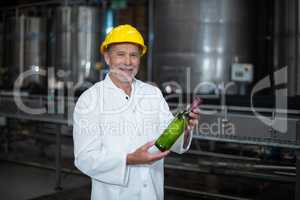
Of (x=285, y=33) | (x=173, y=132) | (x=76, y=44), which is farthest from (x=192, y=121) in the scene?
(x=76, y=44)

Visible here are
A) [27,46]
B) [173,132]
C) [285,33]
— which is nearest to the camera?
[173,132]

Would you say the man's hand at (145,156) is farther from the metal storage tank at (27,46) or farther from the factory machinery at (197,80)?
the metal storage tank at (27,46)

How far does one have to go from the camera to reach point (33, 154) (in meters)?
6.09

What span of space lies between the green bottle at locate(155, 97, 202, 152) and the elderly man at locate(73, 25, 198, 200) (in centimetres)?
4

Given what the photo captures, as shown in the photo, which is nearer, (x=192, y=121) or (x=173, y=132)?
(x=173, y=132)

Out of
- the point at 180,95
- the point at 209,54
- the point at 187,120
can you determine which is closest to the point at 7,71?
the point at 209,54

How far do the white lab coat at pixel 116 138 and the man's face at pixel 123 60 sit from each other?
2.3 inches

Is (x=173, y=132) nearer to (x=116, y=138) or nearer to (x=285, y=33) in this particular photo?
(x=116, y=138)

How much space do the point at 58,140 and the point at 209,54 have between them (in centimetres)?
329

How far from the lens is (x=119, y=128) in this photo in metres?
1.75

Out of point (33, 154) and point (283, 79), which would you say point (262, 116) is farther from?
point (33, 154)

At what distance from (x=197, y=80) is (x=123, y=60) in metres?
4.96

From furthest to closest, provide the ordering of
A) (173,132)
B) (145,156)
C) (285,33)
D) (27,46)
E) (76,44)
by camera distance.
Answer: (27,46) → (76,44) → (285,33) → (173,132) → (145,156)

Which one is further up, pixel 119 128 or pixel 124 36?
pixel 124 36
